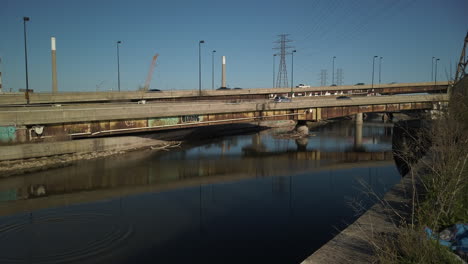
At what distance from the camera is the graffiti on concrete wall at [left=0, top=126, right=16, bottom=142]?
22.7 metres

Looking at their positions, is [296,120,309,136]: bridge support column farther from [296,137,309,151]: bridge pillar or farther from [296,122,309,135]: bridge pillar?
[296,137,309,151]: bridge pillar

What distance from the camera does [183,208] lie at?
1484 centimetres

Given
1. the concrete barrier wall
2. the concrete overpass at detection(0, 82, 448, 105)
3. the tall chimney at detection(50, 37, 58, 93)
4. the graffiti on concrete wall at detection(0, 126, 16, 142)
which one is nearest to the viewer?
the concrete barrier wall

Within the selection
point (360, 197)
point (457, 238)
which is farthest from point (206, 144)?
point (457, 238)

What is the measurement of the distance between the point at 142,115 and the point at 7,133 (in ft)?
33.0

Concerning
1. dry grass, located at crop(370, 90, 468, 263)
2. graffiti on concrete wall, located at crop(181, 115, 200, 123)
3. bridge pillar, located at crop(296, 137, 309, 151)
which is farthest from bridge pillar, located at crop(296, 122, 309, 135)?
dry grass, located at crop(370, 90, 468, 263)

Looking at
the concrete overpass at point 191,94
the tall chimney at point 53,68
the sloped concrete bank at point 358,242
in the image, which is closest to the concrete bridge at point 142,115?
the sloped concrete bank at point 358,242

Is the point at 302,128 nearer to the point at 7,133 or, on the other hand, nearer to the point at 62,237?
the point at 7,133

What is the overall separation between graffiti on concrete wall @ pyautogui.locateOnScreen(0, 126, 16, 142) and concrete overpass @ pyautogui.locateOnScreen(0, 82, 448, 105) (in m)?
20.3

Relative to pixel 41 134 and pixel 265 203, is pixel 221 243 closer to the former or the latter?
pixel 265 203

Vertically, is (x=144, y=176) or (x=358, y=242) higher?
(x=358, y=242)

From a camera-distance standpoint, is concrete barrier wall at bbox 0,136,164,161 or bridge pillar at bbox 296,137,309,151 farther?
bridge pillar at bbox 296,137,309,151

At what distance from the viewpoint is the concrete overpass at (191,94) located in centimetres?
4231

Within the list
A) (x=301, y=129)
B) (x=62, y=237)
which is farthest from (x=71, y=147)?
(x=301, y=129)
